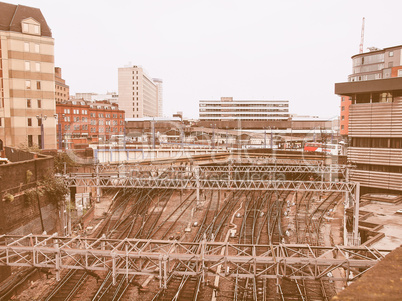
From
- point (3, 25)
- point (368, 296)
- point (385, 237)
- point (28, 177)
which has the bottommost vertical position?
point (385, 237)

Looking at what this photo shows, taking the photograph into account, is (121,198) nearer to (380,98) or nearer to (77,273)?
(77,273)

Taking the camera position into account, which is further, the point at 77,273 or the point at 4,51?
the point at 4,51

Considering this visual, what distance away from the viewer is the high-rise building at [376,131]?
96.4 ft

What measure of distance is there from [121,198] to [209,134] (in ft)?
186

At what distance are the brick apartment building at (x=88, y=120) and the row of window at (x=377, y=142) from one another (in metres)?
47.2

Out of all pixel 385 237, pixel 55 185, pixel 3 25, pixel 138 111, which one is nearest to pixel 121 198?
pixel 55 185

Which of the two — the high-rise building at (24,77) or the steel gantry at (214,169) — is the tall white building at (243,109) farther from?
the high-rise building at (24,77)

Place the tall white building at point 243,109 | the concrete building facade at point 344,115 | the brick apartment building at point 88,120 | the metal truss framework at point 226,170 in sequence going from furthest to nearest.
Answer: the tall white building at point 243,109 < the brick apartment building at point 88,120 < the concrete building facade at point 344,115 < the metal truss framework at point 226,170

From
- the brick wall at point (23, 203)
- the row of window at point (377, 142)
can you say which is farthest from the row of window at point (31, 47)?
the row of window at point (377, 142)

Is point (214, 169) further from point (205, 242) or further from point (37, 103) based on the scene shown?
point (205, 242)

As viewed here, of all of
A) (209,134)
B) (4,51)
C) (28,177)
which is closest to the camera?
(28,177)

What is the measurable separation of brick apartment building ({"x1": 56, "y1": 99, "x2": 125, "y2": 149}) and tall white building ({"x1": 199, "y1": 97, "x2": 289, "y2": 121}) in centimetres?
4076

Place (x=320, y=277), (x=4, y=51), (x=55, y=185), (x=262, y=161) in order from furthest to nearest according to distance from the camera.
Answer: (x=262, y=161) → (x=4, y=51) → (x=55, y=185) → (x=320, y=277)

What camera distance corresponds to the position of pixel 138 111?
5032 inches
